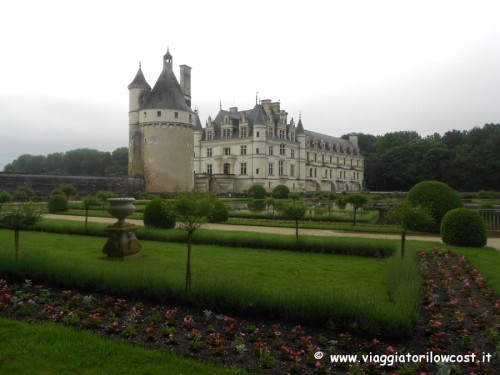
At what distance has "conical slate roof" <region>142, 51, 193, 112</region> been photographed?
3619 centimetres

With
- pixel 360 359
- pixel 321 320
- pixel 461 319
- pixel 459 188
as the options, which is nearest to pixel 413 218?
pixel 461 319

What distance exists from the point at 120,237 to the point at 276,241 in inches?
164

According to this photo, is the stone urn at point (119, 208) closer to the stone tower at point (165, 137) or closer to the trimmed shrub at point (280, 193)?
the stone tower at point (165, 137)

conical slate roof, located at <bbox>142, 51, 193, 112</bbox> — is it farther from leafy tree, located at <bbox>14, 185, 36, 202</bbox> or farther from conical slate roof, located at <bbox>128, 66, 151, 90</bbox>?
leafy tree, located at <bbox>14, 185, 36, 202</bbox>

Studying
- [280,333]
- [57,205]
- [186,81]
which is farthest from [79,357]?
[186,81]

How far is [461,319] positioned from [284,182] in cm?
4610

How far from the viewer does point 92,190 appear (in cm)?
3484

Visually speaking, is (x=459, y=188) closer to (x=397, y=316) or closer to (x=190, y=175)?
(x=190, y=175)

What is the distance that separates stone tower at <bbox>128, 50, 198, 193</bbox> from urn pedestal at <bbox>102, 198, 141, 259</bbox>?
86.1 ft

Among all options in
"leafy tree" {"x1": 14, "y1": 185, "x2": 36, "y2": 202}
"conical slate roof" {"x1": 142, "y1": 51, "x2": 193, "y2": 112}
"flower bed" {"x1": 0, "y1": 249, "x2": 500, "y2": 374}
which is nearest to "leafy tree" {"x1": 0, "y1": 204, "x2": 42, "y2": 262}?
"flower bed" {"x1": 0, "y1": 249, "x2": 500, "y2": 374}

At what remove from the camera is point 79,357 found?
421cm

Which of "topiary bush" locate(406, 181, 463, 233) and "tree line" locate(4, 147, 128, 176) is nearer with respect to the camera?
"topiary bush" locate(406, 181, 463, 233)

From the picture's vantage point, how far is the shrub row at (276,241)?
33.6 ft

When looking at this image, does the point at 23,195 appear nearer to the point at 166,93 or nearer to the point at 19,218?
the point at 166,93
